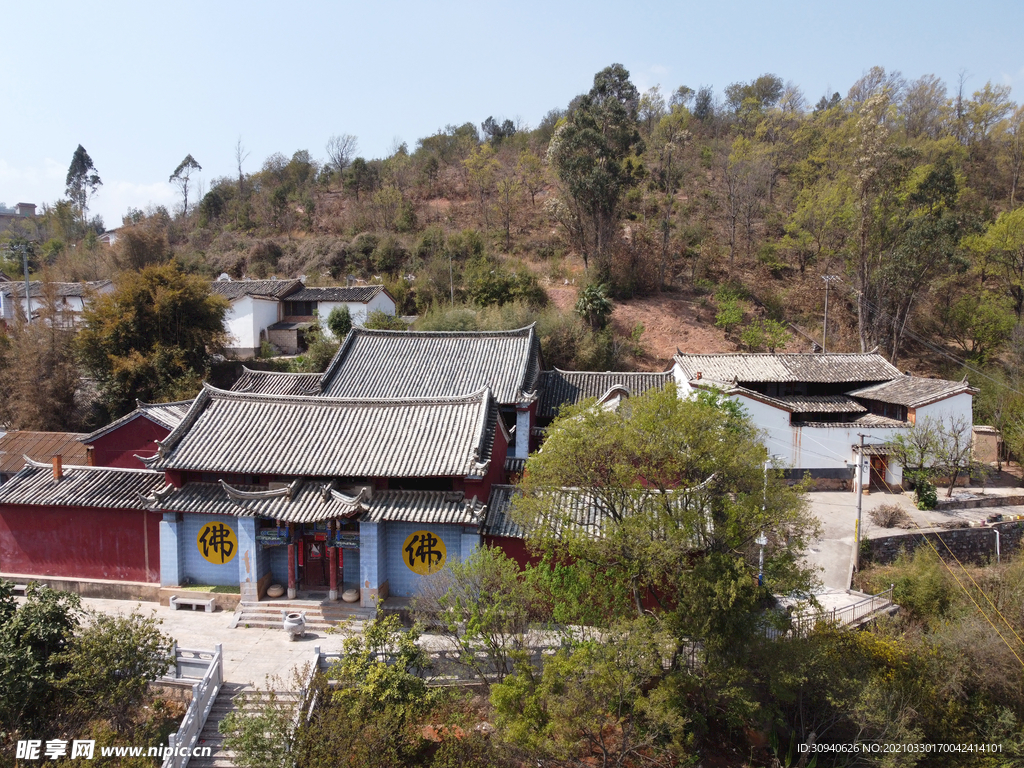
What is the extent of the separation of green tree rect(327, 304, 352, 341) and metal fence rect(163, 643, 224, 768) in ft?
67.1

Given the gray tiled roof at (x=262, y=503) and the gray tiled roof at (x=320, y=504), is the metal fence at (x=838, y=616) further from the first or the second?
the gray tiled roof at (x=262, y=503)

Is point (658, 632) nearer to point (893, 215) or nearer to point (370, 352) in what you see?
point (370, 352)

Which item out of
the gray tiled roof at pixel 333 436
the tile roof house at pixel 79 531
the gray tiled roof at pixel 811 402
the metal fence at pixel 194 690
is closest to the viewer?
the metal fence at pixel 194 690

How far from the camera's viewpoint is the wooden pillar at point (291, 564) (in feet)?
49.3

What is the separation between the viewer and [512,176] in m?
47.8

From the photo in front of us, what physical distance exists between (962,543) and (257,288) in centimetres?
3252

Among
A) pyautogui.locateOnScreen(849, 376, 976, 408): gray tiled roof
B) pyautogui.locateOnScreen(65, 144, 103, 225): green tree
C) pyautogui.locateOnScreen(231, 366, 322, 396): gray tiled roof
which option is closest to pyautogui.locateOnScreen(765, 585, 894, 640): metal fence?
pyautogui.locateOnScreen(849, 376, 976, 408): gray tiled roof

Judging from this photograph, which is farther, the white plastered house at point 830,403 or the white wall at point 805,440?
the white wall at point 805,440

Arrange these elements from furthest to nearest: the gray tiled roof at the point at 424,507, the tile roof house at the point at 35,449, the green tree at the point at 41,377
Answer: the green tree at the point at 41,377
the tile roof house at the point at 35,449
the gray tiled roof at the point at 424,507

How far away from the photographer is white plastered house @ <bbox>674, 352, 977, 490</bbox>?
2159 centimetres

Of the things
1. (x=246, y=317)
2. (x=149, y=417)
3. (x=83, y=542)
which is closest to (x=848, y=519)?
(x=83, y=542)

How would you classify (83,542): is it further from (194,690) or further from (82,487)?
(194,690)

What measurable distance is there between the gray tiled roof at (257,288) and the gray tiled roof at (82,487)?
17737 millimetres

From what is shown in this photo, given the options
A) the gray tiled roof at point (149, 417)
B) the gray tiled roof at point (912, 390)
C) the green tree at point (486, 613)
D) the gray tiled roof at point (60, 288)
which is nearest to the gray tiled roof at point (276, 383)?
the gray tiled roof at point (149, 417)
